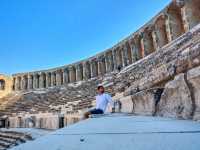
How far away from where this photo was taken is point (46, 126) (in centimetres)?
1503

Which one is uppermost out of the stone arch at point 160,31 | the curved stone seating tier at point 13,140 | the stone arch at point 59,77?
the stone arch at point 160,31

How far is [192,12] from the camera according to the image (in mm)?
15195

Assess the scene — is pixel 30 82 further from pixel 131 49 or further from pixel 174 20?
pixel 174 20

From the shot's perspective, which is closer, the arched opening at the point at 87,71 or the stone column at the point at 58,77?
the arched opening at the point at 87,71

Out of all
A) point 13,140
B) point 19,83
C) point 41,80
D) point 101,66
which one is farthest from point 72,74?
point 13,140

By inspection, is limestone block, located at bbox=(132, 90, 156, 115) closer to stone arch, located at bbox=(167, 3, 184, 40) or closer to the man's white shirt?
the man's white shirt

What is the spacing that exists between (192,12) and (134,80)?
7180 mm

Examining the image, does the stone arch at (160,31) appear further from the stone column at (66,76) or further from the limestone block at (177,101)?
the stone column at (66,76)

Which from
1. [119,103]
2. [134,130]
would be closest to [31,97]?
[119,103]

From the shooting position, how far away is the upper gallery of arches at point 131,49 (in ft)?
50.7

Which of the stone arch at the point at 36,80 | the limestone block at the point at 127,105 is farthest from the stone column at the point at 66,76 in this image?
the limestone block at the point at 127,105

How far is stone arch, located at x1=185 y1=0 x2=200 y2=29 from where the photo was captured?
15.0m

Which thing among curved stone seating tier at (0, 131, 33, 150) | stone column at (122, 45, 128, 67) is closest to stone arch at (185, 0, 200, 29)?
stone column at (122, 45, 128, 67)

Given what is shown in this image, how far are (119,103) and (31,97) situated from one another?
18.1 metres
